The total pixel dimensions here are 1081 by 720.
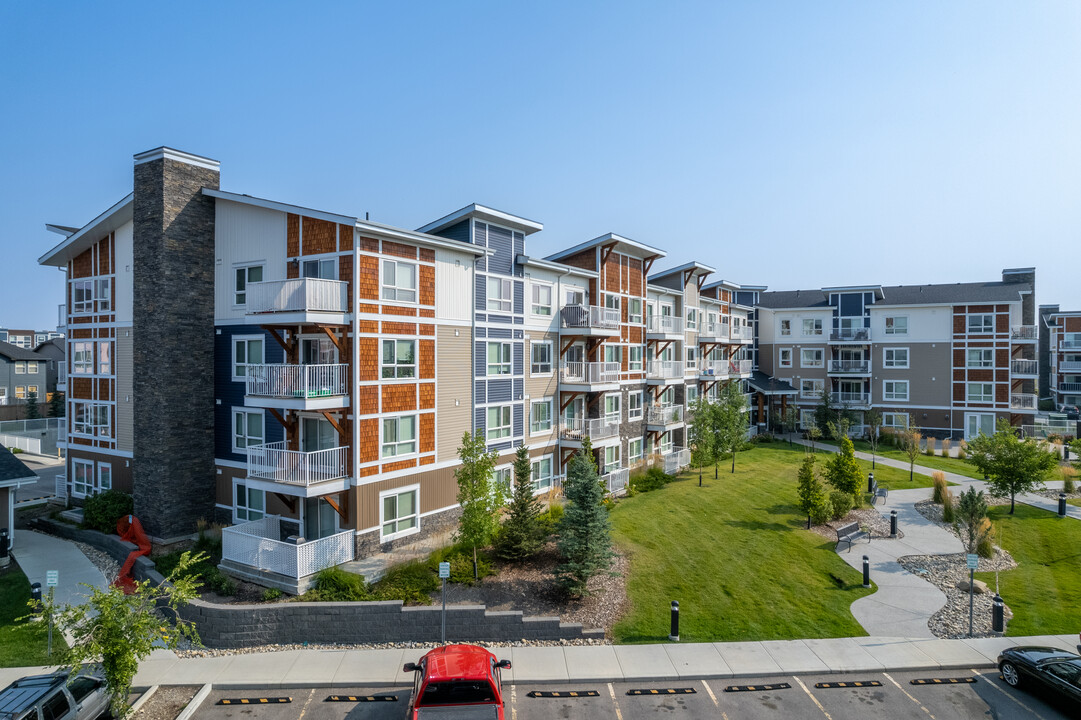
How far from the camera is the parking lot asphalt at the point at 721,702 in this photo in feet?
41.8

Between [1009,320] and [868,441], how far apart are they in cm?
1386

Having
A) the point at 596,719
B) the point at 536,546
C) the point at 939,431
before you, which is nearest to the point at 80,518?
the point at 536,546

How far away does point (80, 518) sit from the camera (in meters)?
25.6

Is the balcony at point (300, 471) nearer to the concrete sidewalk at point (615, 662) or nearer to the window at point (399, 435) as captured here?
the window at point (399, 435)

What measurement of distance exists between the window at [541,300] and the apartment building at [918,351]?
31761mm

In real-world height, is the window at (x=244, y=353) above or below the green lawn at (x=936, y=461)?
above

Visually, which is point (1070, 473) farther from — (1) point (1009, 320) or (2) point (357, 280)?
(2) point (357, 280)

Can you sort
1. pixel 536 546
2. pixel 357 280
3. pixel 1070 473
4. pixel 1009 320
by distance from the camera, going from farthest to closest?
pixel 1009 320, pixel 1070 473, pixel 536 546, pixel 357 280

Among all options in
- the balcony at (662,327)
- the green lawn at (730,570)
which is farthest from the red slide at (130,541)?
the balcony at (662,327)

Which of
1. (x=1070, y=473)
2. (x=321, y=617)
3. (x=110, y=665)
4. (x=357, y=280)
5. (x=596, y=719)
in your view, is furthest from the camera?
(x=1070, y=473)

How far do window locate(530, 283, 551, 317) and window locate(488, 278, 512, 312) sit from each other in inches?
74.1

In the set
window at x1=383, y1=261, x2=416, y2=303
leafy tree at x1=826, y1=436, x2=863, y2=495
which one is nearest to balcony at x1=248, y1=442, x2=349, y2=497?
window at x1=383, y1=261, x2=416, y2=303

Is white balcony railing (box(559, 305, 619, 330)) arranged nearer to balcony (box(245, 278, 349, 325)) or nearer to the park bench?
balcony (box(245, 278, 349, 325))

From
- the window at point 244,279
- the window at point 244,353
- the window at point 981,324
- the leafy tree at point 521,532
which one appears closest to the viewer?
the leafy tree at point 521,532
